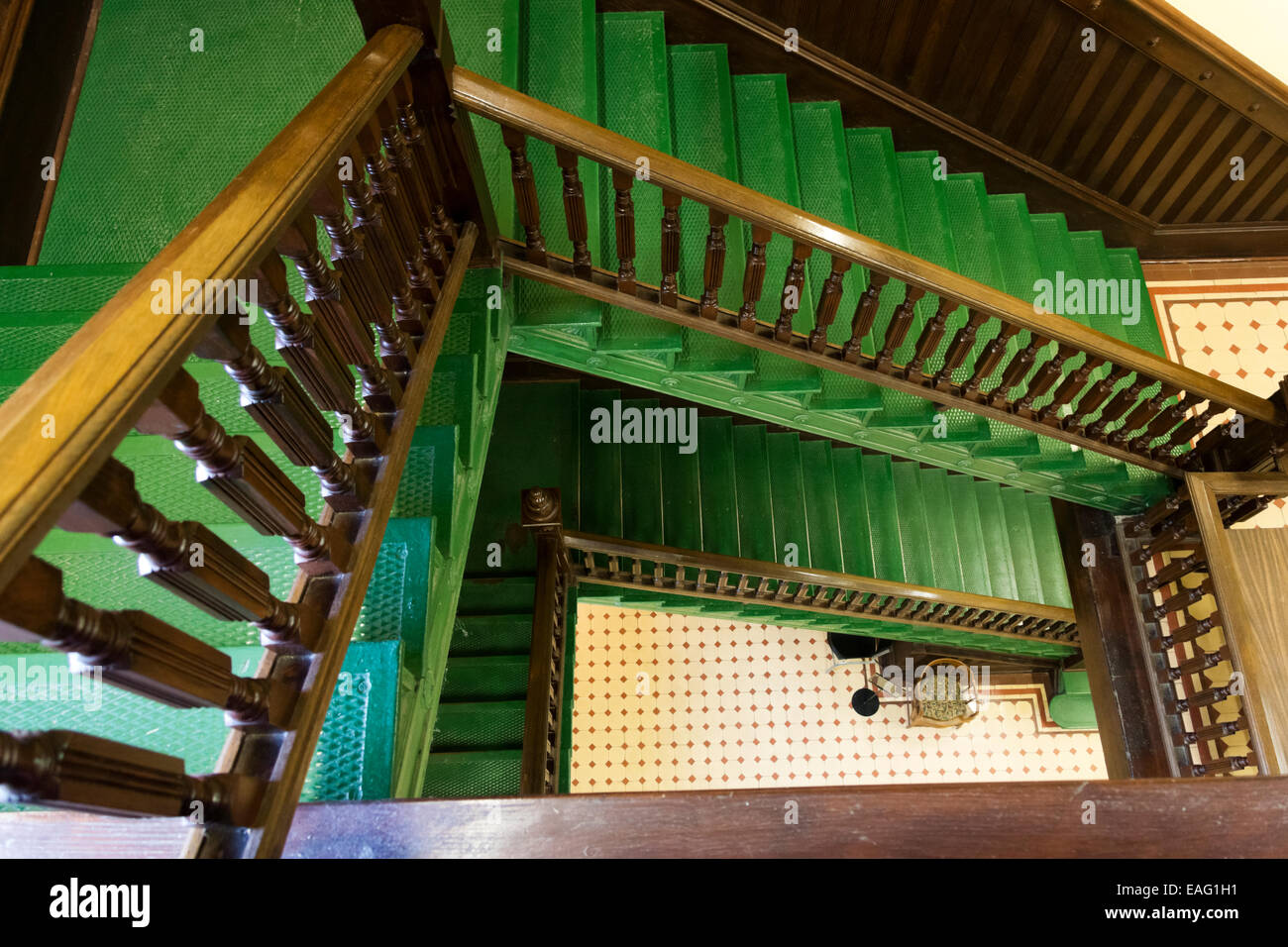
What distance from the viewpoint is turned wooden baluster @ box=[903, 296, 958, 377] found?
2615 mm

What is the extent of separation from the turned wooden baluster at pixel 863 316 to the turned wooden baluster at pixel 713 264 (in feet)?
1.60

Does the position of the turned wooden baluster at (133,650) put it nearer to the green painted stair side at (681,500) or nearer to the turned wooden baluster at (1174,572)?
the green painted stair side at (681,500)

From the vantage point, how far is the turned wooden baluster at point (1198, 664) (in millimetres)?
3410

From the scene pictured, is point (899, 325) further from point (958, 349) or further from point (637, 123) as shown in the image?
point (637, 123)

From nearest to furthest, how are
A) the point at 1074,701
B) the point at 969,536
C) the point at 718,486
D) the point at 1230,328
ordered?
the point at 1230,328 → the point at 718,486 → the point at 969,536 → the point at 1074,701

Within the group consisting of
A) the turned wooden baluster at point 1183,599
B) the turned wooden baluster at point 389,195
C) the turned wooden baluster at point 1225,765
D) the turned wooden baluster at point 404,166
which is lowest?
the turned wooden baluster at point 1225,765

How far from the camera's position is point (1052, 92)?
4.04m

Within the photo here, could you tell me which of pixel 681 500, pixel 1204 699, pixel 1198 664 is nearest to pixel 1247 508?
pixel 1198 664

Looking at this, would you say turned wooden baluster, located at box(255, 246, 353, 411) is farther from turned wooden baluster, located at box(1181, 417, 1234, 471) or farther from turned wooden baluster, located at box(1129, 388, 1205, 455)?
turned wooden baluster, located at box(1181, 417, 1234, 471)

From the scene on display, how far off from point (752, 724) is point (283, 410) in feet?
20.6

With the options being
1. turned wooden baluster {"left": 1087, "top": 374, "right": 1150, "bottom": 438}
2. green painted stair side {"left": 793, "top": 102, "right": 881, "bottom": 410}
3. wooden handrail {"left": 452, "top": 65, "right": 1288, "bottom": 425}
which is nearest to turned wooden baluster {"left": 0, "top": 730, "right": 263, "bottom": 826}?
wooden handrail {"left": 452, "top": 65, "right": 1288, "bottom": 425}

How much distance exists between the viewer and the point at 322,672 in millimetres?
1303

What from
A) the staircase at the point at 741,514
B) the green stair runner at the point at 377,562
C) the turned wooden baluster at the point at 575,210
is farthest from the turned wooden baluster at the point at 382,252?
the staircase at the point at 741,514

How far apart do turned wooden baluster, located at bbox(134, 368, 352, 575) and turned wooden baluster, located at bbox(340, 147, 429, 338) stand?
1.88 feet
